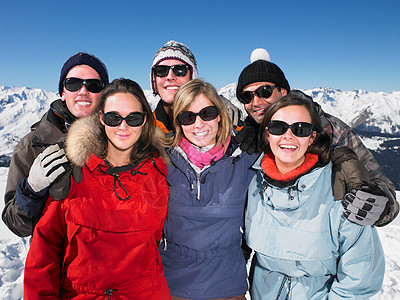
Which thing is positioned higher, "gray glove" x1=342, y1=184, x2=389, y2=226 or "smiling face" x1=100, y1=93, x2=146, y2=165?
"smiling face" x1=100, y1=93, x2=146, y2=165

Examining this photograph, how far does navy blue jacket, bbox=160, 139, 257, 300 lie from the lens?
110 inches

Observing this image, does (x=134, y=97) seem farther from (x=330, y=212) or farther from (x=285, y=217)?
(x=330, y=212)

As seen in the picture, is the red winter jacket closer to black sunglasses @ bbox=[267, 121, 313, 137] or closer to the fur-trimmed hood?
the fur-trimmed hood

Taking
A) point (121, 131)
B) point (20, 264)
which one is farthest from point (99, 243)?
point (20, 264)

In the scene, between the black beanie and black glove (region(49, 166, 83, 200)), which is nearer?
black glove (region(49, 166, 83, 200))

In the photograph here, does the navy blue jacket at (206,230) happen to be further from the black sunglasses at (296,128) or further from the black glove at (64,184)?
the black glove at (64,184)

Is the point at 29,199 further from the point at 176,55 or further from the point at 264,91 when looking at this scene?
the point at 264,91

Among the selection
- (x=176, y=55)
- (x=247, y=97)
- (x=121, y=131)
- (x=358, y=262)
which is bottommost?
(x=358, y=262)

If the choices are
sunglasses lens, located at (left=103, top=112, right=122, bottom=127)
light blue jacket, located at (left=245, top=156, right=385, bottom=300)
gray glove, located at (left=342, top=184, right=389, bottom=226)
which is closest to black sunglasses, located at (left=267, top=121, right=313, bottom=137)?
light blue jacket, located at (left=245, top=156, right=385, bottom=300)

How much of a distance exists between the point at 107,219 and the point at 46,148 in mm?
1025

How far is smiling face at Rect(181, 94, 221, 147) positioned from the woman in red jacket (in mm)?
484

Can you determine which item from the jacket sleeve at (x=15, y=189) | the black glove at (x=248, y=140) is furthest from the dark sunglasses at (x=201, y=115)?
the jacket sleeve at (x=15, y=189)

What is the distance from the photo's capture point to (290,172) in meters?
2.67

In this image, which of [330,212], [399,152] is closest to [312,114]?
[330,212]
